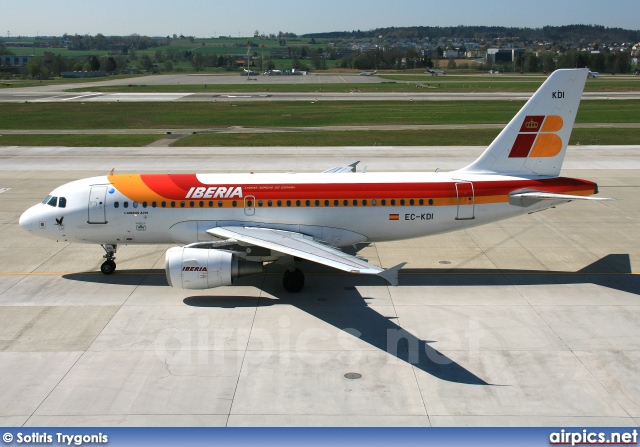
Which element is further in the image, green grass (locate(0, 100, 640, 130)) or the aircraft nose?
green grass (locate(0, 100, 640, 130))

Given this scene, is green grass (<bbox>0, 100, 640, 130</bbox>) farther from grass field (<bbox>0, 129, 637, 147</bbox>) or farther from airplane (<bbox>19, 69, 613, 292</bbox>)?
airplane (<bbox>19, 69, 613, 292</bbox>)

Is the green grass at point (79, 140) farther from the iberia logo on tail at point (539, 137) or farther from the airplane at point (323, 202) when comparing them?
the iberia logo on tail at point (539, 137)

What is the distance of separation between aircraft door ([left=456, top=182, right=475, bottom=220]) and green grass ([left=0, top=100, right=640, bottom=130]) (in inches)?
1857

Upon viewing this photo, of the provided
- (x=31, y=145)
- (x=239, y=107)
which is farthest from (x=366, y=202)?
(x=239, y=107)

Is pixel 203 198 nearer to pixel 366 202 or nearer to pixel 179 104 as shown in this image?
pixel 366 202

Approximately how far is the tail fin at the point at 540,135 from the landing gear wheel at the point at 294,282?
8.44 m

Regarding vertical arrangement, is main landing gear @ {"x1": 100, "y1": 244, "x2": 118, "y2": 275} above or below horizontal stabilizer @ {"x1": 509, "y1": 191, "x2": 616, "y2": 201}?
below

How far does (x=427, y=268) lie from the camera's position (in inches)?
1047

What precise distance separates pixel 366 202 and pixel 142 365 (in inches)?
430

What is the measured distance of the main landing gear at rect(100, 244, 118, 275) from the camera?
25812mm

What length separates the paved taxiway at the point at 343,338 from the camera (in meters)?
15.7

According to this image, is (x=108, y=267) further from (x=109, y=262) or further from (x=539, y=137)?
(x=539, y=137)

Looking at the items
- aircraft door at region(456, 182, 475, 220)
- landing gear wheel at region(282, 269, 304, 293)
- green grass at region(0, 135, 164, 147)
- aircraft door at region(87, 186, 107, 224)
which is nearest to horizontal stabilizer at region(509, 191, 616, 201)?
aircraft door at region(456, 182, 475, 220)

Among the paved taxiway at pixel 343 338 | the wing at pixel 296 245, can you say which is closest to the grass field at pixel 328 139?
the paved taxiway at pixel 343 338
